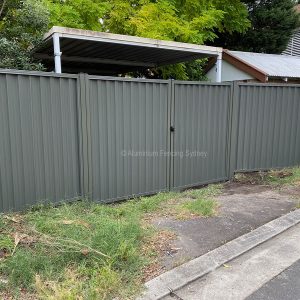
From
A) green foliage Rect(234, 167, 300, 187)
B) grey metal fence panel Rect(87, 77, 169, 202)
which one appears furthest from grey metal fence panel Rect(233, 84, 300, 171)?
grey metal fence panel Rect(87, 77, 169, 202)

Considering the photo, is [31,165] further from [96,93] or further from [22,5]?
[22,5]

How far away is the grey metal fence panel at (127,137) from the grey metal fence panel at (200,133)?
268 mm

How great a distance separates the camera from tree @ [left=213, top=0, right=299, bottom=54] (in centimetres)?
1491

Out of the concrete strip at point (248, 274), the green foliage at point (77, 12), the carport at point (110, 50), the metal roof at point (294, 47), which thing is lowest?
→ the concrete strip at point (248, 274)

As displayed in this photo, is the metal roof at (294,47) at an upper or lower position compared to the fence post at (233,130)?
upper

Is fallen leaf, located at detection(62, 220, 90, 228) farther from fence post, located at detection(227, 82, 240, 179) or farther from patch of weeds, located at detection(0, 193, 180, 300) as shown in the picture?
fence post, located at detection(227, 82, 240, 179)

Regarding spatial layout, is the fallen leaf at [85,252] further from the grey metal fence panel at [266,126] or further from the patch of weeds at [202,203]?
the grey metal fence panel at [266,126]

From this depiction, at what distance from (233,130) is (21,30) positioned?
16.0 ft

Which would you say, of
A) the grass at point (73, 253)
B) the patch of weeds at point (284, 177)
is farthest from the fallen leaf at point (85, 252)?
the patch of weeds at point (284, 177)

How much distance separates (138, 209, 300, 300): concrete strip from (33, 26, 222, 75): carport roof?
3.90 m

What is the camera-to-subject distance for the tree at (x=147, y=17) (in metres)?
7.94

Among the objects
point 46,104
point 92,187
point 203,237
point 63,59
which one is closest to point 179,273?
point 203,237

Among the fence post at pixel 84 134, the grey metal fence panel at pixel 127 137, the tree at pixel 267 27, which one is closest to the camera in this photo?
the fence post at pixel 84 134

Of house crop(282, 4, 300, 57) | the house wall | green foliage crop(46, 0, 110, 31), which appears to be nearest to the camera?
green foliage crop(46, 0, 110, 31)
